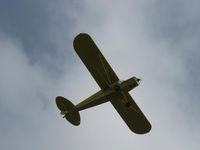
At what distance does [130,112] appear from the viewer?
21.2 metres

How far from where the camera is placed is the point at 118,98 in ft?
66.9

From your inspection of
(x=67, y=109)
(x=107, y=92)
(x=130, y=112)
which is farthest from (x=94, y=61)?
(x=130, y=112)

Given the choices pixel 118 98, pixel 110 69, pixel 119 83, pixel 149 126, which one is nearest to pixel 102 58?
pixel 110 69

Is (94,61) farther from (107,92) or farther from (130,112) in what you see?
(130,112)

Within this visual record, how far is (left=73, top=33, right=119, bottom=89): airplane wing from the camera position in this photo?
18.7 meters

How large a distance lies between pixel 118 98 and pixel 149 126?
384 centimetres

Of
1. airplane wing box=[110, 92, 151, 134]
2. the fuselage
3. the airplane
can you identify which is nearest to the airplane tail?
the airplane

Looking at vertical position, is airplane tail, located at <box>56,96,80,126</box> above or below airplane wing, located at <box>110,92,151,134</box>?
above

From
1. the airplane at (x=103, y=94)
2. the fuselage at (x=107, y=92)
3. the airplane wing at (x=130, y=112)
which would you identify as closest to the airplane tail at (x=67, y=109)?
the airplane at (x=103, y=94)

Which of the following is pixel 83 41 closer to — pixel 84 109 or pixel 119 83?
pixel 119 83

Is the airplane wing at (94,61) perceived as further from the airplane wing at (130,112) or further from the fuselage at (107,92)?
the airplane wing at (130,112)

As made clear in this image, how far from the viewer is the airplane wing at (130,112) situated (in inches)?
794

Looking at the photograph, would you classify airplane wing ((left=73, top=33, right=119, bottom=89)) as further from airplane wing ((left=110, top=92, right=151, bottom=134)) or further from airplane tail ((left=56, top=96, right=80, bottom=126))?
airplane tail ((left=56, top=96, right=80, bottom=126))

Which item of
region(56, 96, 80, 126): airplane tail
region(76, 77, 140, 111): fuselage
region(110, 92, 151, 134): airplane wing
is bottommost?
region(110, 92, 151, 134): airplane wing
